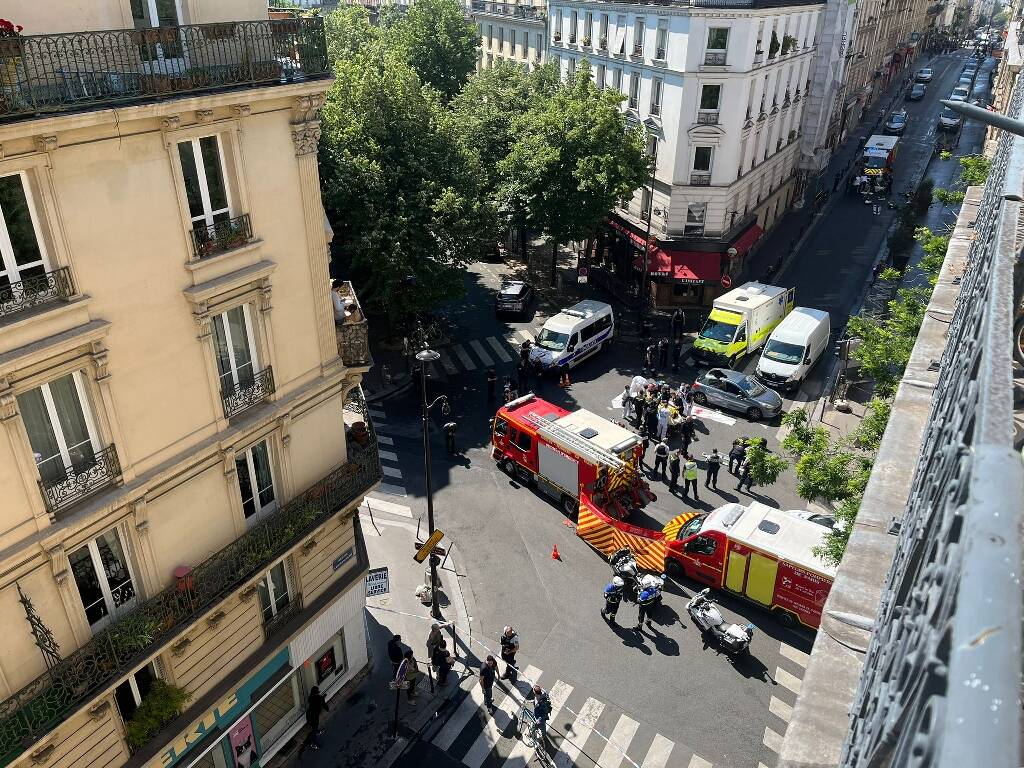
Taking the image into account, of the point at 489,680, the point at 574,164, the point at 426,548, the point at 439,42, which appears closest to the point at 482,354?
the point at 574,164

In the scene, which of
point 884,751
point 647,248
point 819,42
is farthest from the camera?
point 819,42

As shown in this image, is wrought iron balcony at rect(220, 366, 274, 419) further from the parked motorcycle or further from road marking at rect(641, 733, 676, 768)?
the parked motorcycle

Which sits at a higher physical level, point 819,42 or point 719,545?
point 819,42

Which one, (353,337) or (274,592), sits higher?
(353,337)

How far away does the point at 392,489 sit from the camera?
2692 cm

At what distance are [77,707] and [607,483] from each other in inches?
631

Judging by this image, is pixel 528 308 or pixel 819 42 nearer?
pixel 528 308

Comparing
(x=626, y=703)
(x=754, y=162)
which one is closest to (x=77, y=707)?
(x=626, y=703)

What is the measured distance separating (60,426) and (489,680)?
11.5m

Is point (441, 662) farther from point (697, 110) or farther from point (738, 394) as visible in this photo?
point (697, 110)

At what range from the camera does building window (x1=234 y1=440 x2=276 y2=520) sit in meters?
15.3

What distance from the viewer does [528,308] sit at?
41.7 meters

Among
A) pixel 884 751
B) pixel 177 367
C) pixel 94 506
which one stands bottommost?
pixel 94 506

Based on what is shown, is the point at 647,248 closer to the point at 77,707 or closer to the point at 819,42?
the point at 819,42
